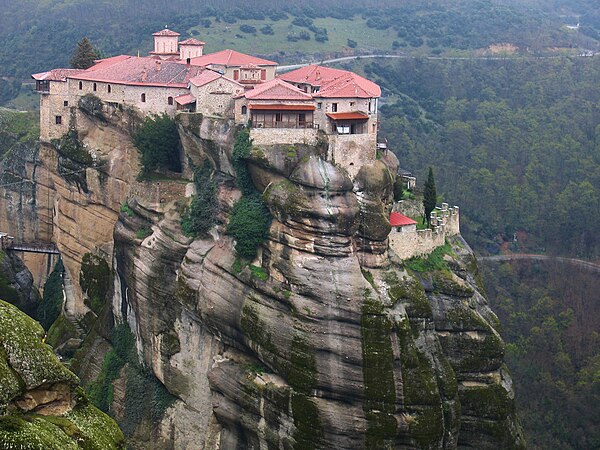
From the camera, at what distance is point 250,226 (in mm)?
42875

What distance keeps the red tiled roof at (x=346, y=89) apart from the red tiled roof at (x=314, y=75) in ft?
4.79

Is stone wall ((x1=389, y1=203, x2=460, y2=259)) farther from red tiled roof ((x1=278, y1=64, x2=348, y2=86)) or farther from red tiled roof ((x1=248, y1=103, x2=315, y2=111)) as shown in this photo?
red tiled roof ((x1=278, y1=64, x2=348, y2=86))

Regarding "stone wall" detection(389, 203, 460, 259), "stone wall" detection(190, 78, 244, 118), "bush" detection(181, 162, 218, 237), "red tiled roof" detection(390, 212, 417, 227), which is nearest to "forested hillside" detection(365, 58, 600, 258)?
"stone wall" detection(389, 203, 460, 259)

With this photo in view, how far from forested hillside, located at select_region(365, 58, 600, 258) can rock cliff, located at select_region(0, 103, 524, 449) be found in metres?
31.9

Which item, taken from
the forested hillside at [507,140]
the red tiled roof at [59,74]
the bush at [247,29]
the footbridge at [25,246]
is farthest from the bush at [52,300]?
the bush at [247,29]

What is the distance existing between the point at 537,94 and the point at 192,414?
216 feet

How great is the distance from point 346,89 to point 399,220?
19.9 ft

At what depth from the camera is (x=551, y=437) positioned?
55.7 meters

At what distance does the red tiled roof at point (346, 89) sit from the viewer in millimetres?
43469

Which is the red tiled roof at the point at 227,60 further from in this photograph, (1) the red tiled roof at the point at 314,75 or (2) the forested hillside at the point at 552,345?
(2) the forested hillside at the point at 552,345

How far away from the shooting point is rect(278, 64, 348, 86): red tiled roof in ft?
158

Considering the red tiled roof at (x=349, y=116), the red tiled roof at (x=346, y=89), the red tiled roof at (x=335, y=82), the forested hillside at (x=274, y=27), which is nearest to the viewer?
the red tiled roof at (x=349, y=116)

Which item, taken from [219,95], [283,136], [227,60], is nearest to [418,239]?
[283,136]

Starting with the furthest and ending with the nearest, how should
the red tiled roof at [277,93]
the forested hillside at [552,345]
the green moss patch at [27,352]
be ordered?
the forested hillside at [552,345], the red tiled roof at [277,93], the green moss patch at [27,352]
